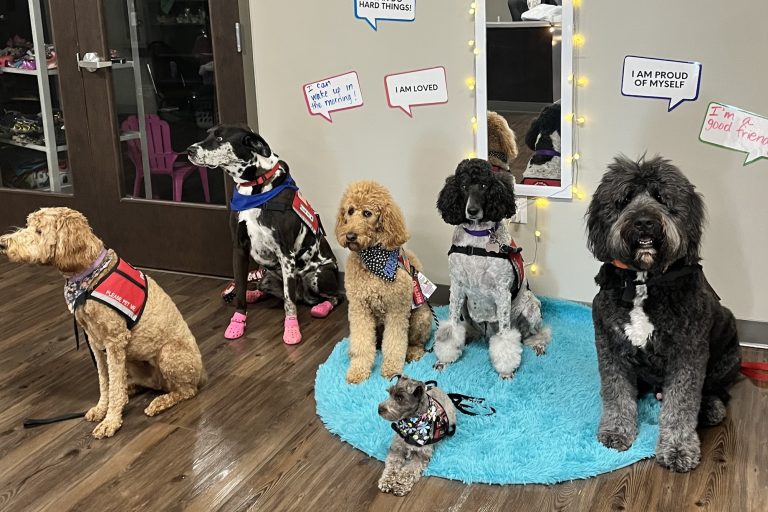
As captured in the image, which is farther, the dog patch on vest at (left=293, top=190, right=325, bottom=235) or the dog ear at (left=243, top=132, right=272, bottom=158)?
the dog patch on vest at (left=293, top=190, right=325, bottom=235)

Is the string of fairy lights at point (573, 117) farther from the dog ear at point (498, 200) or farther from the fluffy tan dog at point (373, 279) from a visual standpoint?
the fluffy tan dog at point (373, 279)

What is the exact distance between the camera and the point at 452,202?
2.88 m

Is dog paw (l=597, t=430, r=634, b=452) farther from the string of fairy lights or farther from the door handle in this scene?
the door handle

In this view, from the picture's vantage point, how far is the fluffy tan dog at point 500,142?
3361 mm

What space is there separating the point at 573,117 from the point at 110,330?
1999 mm

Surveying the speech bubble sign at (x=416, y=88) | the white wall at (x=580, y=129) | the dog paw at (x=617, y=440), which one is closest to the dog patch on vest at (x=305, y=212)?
the white wall at (x=580, y=129)

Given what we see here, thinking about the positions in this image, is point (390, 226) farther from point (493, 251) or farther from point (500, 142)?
point (500, 142)

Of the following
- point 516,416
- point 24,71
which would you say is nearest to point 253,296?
point 516,416

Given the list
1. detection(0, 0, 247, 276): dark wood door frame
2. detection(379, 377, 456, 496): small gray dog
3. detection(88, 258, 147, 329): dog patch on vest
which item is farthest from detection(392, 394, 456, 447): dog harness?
detection(0, 0, 247, 276): dark wood door frame

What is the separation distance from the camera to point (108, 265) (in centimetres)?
267

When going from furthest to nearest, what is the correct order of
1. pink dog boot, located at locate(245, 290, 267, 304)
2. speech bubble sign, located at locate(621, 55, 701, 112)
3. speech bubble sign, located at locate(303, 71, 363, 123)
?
pink dog boot, located at locate(245, 290, 267, 304)
speech bubble sign, located at locate(303, 71, 363, 123)
speech bubble sign, located at locate(621, 55, 701, 112)

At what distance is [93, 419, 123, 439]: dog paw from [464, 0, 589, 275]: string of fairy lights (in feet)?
6.05

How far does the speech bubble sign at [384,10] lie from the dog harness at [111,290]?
1.59 metres

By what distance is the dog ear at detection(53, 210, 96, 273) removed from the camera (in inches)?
99.7
